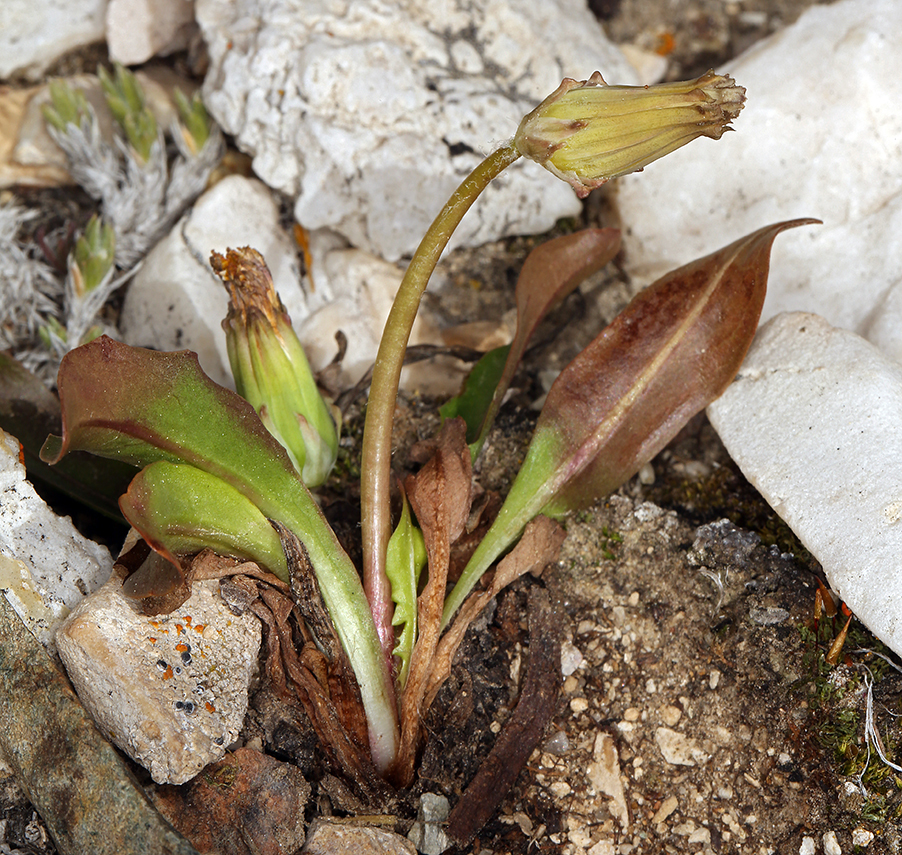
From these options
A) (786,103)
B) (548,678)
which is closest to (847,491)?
(548,678)

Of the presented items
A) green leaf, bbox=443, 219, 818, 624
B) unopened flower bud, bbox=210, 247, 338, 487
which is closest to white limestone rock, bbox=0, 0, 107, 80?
unopened flower bud, bbox=210, 247, 338, 487

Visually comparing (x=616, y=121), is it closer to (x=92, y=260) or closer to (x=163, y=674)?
(x=163, y=674)

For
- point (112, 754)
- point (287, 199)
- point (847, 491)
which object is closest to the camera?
point (112, 754)

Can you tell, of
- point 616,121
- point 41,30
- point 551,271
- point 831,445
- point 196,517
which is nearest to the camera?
point 616,121

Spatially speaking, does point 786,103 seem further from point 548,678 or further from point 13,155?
point 13,155

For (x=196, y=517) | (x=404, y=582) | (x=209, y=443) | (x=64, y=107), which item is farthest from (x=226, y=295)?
(x=404, y=582)

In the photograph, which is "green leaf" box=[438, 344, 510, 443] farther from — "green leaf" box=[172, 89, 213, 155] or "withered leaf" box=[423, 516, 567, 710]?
"green leaf" box=[172, 89, 213, 155]

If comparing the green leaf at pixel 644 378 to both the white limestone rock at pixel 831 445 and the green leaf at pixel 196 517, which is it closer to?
the white limestone rock at pixel 831 445

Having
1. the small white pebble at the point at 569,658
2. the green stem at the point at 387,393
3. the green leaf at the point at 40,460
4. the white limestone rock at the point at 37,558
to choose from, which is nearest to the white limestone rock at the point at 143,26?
the green leaf at the point at 40,460
